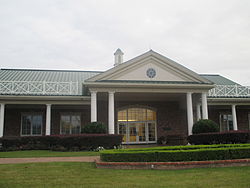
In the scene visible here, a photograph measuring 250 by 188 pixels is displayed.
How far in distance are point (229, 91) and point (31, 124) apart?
16938 millimetres

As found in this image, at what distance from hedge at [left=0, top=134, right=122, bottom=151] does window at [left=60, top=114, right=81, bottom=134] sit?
14.7 feet

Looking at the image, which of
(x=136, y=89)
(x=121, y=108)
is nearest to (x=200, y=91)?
(x=136, y=89)

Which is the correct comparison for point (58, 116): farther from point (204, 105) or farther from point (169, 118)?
point (204, 105)

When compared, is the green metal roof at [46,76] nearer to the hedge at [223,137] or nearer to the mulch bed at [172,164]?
the hedge at [223,137]

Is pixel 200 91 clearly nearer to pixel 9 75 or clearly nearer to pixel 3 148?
pixel 3 148

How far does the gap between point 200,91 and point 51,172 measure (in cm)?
1348

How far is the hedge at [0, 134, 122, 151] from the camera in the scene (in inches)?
647

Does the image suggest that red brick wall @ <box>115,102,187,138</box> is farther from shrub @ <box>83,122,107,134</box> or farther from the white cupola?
the white cupola

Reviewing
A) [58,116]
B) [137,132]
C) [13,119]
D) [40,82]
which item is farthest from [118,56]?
[13,119]

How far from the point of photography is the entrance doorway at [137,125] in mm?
22547

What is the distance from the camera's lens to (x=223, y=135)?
16281 mm

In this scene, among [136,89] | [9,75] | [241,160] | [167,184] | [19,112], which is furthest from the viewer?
[9,75]

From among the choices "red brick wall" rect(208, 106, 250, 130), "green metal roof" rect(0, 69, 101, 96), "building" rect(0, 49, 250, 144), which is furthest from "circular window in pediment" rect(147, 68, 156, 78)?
"red brick wall" rect(208, 106, 250, 130)

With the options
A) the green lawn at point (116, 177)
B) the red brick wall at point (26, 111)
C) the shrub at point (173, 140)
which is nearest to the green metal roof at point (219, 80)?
the shrub at point (173, 140)
